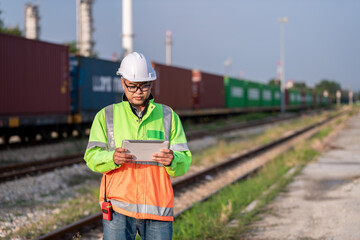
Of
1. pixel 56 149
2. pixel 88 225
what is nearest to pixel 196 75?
pixel 56 149

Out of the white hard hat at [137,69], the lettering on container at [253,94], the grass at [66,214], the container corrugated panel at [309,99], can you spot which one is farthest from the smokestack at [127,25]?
the container corrugated panel at [309,99]

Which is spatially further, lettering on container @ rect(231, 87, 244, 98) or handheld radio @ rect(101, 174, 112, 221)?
lettering on container @ rect(231, 87, 244, 98)

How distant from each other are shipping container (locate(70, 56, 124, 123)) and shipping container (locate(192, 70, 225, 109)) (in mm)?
9403

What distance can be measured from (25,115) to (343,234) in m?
10.1

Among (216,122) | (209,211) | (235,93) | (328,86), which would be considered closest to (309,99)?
(235,93)

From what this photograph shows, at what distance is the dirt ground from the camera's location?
527 cm

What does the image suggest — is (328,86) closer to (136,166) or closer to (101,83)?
(101,83)

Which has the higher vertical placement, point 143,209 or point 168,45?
point 168,45

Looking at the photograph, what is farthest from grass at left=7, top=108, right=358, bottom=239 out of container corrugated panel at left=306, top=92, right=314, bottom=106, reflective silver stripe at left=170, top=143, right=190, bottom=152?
container corrugated panel at left=306, top=92, right=314, bottom=106

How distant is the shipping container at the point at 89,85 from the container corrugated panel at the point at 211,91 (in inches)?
393

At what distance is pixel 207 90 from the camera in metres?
26.8

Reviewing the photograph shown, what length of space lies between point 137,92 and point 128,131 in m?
0.26

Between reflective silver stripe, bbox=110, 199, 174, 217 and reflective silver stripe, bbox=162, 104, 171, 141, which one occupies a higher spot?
reflective silver stripe, bbox=162, 104, 171, 141

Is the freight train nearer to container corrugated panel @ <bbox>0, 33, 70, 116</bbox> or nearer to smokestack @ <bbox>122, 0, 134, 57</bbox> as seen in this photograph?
container corrugated panel @ <bbox>0, 33, 70, 116</bbox>
